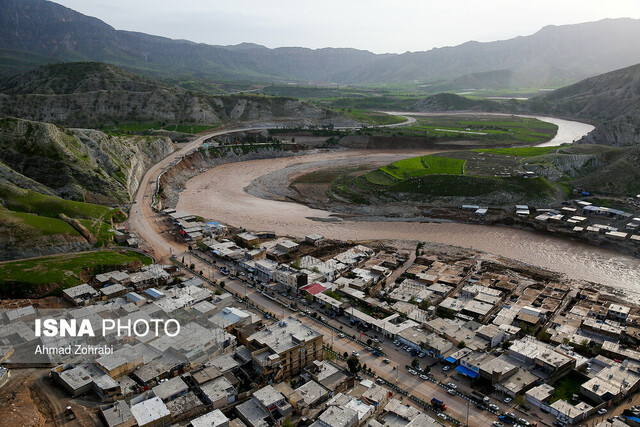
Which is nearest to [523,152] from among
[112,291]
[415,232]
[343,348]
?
[415,232]

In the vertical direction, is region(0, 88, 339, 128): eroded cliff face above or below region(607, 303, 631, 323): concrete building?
above

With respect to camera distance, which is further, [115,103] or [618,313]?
[115,103]

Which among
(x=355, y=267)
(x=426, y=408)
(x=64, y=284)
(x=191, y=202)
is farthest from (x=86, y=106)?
(x=426, y=408)

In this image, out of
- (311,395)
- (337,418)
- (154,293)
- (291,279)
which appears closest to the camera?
(337,418)

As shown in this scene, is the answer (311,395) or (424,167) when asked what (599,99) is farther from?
(311,395)

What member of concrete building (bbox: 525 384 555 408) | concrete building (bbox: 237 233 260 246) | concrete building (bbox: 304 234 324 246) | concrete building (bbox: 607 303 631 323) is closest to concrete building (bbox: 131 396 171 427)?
concrete building (bbox: 525 384 555 408)

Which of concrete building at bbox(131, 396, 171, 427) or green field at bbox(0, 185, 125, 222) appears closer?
concrete building at bbox(131, 396, 171, 427)

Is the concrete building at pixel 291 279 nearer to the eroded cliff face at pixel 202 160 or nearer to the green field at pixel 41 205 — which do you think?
the green field at pixel 41 205

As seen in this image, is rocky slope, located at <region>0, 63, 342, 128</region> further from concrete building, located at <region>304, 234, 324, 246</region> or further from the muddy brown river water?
concrete building, located at <region>304, 234, 324, 246</region>
